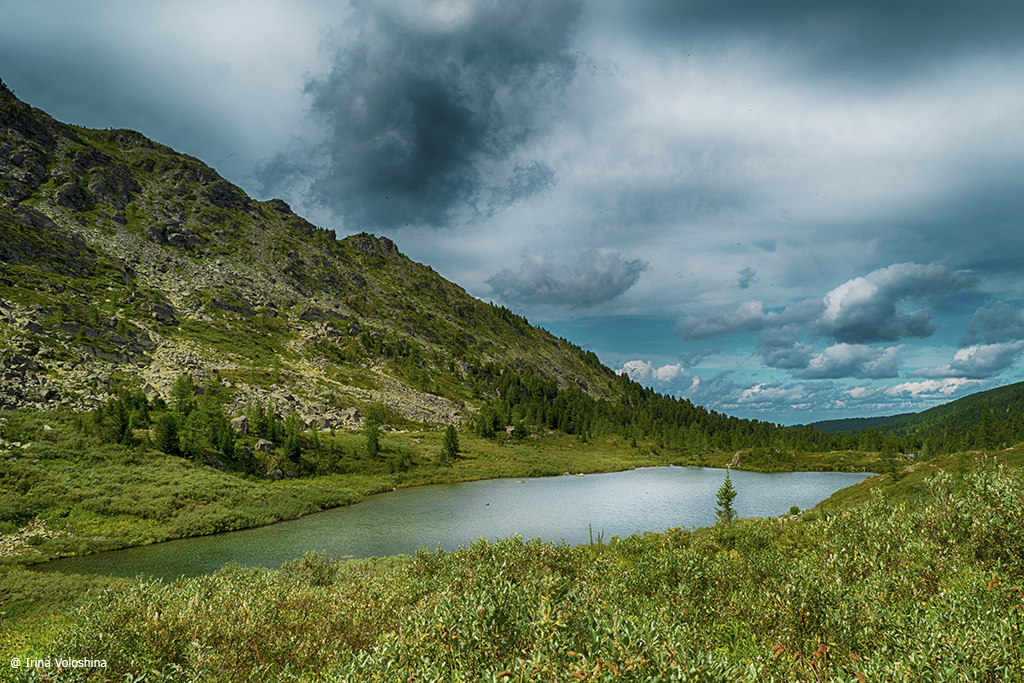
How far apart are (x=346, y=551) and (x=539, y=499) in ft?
147

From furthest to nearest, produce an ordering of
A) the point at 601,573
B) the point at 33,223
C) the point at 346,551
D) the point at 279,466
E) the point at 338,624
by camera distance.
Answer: the point at 33,223, the point at 279,466, the point at 346,551, the point at 601,573, the point at 338,624

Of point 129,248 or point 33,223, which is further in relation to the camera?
point 129,248

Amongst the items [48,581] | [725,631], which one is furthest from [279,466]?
[725,631]

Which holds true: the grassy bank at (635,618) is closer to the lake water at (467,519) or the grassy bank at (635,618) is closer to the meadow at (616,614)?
the meadow at (616,614)

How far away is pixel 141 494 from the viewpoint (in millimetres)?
62031

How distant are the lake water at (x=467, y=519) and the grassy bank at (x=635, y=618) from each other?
7758 mm

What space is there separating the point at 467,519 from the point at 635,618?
6246 centimetres

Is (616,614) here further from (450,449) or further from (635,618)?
(450,449)

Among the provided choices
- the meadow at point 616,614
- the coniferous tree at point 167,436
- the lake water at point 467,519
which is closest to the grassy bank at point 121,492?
the coniferous tree at point 167,436

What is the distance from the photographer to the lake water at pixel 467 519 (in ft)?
→ 156

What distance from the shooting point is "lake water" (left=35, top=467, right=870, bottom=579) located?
4747 cm

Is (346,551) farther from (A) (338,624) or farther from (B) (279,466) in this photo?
(B) (279,466)

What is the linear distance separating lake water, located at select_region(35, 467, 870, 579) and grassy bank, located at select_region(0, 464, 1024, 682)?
305 inches

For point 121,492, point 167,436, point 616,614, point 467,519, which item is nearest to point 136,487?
point 121,492
